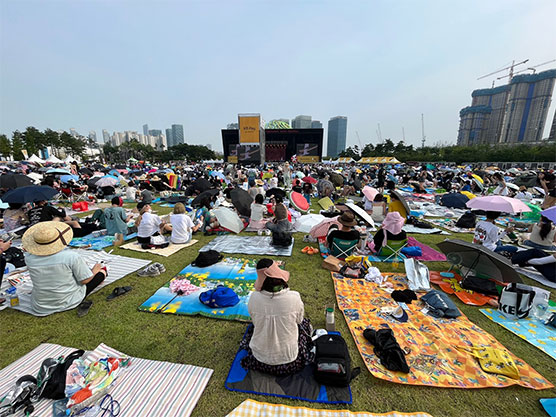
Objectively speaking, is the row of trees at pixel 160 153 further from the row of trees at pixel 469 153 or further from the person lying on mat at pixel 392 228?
the person lying on mat at pixel 392 228

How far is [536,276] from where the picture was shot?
483cm

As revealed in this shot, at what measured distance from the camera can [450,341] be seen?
3.11 metres

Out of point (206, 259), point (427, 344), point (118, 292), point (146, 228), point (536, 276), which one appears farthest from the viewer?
point (146, 228)

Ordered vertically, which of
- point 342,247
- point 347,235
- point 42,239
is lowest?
point 342,247

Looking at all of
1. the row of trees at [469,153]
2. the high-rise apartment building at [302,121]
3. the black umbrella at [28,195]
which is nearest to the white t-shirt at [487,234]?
the black umbrella at [28,195]

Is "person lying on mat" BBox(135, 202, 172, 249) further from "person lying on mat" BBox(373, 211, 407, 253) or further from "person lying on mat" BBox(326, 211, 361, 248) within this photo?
"person lying on mat" BBox(373, 211, 407, 253)

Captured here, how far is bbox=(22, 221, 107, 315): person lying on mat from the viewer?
312 centimetres

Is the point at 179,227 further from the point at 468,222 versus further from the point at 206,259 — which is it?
the point at 468,222

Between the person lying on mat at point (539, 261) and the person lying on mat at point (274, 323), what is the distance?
18.2 ft

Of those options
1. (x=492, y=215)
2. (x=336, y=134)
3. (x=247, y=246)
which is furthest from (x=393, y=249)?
(x=336, y=134)

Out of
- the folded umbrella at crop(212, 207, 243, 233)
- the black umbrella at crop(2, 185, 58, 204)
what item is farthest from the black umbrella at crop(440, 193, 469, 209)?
the black umbrella at crop(2, 185, 58, 204)

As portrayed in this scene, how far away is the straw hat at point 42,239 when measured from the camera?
3074mm

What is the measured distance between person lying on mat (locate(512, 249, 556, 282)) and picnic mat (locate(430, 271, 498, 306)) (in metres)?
1.57

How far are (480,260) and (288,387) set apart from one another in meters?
4.22
